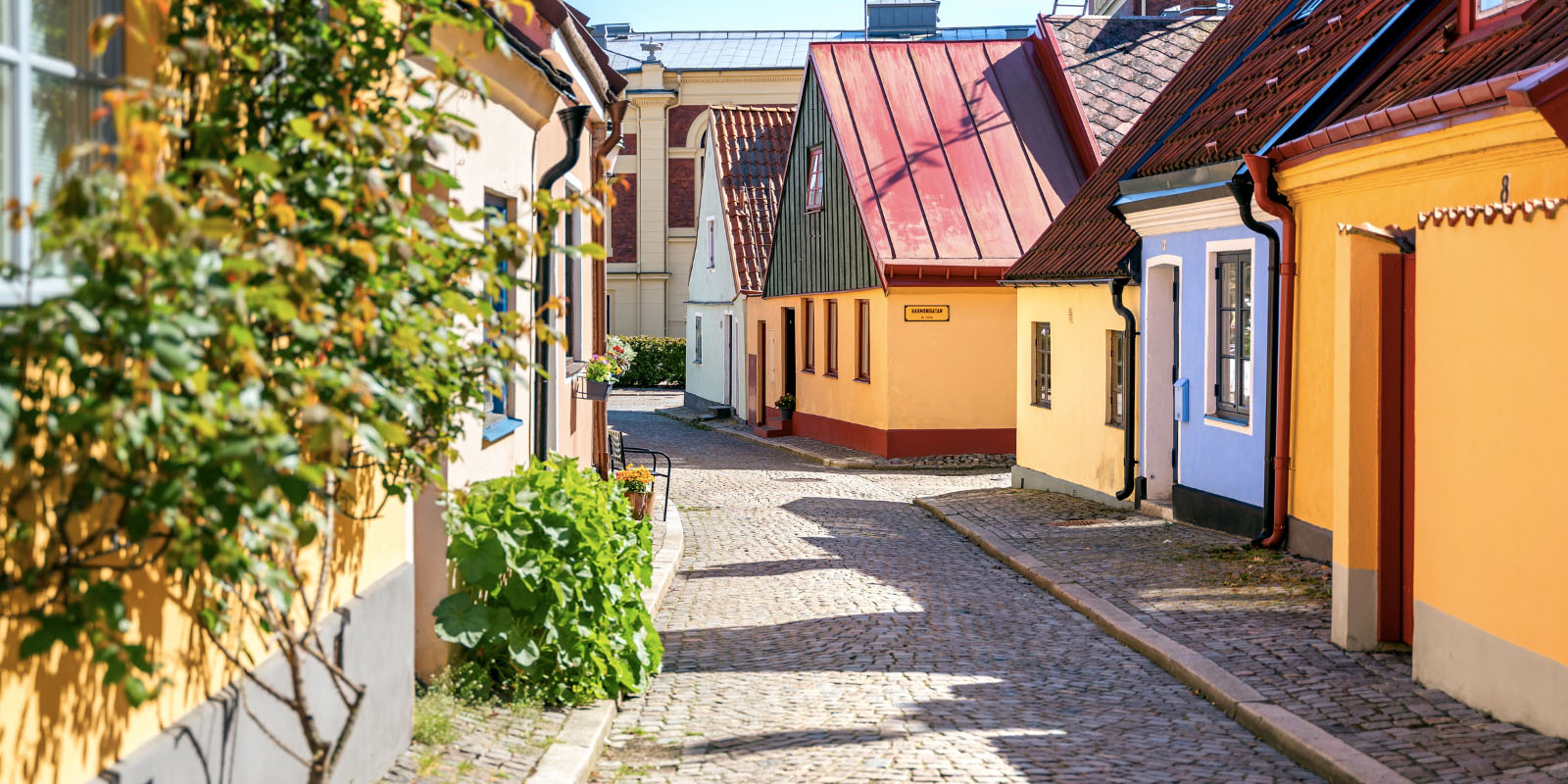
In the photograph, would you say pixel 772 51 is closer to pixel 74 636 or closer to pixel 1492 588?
pixel 1492 588

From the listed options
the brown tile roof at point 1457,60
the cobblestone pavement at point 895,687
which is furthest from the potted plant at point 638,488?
the brown tile roof at point 1457,60

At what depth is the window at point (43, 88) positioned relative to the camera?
2.89 metres

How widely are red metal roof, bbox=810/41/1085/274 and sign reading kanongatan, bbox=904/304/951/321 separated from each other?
538 millimetres

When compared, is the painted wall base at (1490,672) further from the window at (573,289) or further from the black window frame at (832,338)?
the black window frame at (832,338)

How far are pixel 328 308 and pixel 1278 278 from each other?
974 cm

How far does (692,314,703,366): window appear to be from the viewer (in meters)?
36.4

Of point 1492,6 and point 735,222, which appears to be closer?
point 1492,6

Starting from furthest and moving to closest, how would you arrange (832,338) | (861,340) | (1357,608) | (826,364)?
(826,364)
(832,338)
(861,340)
(1357,608)

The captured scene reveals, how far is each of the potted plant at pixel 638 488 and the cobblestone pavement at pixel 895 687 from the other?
666mm

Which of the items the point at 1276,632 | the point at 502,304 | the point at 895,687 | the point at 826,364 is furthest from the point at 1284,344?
the point at 826,364

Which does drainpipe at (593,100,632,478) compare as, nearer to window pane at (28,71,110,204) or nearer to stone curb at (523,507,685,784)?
stone curb at (523,507,685,784)

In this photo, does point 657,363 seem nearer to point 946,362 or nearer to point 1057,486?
point 946,362

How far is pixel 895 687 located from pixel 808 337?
2004 centimetres

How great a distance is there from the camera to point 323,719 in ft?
15.2
